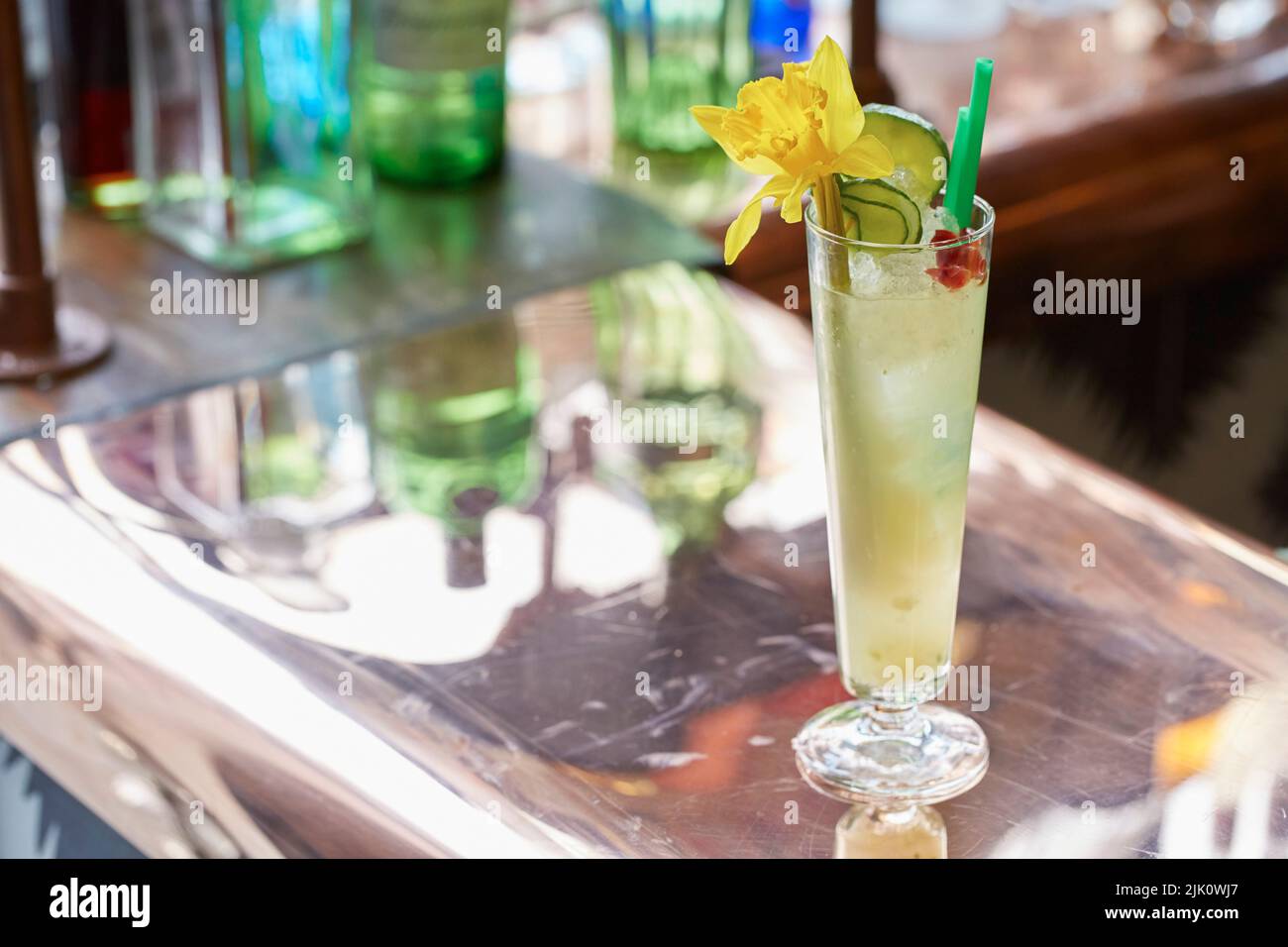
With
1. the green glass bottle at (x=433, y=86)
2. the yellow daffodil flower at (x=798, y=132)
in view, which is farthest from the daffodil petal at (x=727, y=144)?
the green glass bottle at (x=433, y=86)

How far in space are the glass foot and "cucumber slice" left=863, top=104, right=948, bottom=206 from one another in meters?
0.23

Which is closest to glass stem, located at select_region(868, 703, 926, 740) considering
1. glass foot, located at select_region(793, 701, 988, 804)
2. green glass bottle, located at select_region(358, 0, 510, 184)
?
glass foot, located at select_region(793, 701, 988, 804)

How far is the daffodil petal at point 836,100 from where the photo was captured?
0.69m

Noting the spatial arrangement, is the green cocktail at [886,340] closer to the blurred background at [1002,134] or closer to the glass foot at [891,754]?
the glass foot at [891,754]

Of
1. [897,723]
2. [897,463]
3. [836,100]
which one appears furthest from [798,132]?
[897,723]

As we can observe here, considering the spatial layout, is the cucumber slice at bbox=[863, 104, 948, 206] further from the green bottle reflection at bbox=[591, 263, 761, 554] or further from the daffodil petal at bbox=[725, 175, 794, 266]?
the green bottle reflection at bbox=[591, 263, 761, 554]

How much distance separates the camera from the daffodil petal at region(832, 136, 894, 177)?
0.70 metres

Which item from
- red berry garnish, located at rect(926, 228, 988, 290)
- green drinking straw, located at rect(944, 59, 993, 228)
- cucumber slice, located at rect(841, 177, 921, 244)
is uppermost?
green drinking straw, located at rect(944, 59, 993, 228)

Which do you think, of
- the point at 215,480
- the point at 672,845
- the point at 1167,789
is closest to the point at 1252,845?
the point at 1167,789

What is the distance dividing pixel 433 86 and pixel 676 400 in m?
0.42

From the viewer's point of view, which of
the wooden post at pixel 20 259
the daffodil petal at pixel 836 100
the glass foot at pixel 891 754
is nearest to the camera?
the daffodil petal at pixel 836 100

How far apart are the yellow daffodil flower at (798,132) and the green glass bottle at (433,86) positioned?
0.72 meters

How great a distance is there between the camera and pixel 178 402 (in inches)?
45.8
